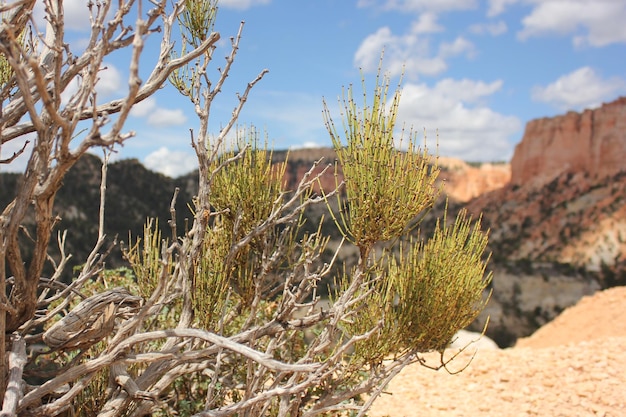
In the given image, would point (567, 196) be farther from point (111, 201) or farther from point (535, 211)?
point (111, 201)

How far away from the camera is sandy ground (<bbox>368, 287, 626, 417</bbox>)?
705 centimetres

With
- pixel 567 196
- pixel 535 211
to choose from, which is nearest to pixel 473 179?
pixel 567 196

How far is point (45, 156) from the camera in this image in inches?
114

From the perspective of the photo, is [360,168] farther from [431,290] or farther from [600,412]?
[600,412]

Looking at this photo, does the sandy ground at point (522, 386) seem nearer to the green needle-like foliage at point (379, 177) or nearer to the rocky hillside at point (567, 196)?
the green needle-like foliage at point (379, 177)

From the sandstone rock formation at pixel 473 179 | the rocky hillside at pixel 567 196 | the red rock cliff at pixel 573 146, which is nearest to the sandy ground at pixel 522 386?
the rocky hillside at pixel 567 196

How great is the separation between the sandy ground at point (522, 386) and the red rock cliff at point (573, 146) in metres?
39.3

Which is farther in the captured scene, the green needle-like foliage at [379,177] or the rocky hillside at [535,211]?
the rocky hillside at [535,211]

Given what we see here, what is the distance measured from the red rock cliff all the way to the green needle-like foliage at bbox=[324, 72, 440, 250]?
44.7m

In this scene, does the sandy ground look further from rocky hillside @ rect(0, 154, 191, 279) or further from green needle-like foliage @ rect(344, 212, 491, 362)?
rocky hillside @ rect(0, 154, 191, 279)

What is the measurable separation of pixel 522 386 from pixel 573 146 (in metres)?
46.9

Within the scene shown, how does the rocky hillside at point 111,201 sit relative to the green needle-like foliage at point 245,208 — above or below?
below

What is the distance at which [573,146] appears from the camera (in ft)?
164

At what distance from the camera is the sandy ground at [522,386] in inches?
277
